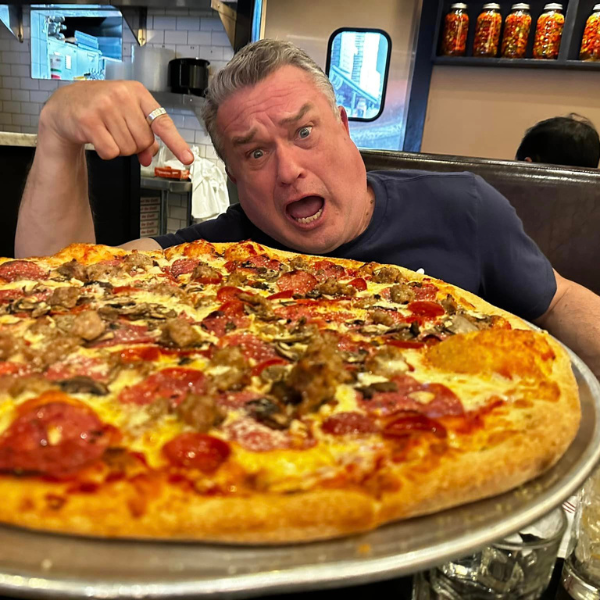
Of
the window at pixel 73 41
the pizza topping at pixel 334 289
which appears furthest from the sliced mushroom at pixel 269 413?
the window at pixel 73 41

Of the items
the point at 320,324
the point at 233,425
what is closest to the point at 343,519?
the point at 233,425

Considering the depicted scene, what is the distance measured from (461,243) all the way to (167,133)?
3.99 ft

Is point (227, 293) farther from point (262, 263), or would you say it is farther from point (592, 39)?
point (592, 39)

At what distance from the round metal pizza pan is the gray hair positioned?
171 centimetres

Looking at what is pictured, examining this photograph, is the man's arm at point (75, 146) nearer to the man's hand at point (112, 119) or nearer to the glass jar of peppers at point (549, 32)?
the man's hand at point (112, 119)

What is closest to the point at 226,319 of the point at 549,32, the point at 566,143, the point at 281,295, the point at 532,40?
the point at 281,295

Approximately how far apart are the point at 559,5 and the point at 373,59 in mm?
1956

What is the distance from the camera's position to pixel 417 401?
95cm

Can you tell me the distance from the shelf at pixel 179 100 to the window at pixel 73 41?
0.91m

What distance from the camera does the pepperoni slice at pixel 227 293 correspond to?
58.6 inches

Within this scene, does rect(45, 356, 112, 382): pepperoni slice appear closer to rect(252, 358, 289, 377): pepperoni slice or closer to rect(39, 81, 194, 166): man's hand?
rect(252, 358, 289, 377): pepperoni slice

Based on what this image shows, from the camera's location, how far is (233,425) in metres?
0.84

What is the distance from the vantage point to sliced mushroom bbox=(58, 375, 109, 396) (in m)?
0.90

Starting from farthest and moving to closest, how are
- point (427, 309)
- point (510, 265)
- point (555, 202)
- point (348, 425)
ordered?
point (555, 202) → point (510, 265) → point (427, 309) → point (348, 425)
